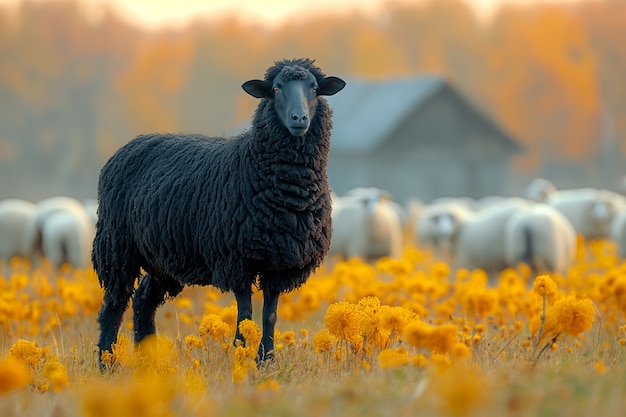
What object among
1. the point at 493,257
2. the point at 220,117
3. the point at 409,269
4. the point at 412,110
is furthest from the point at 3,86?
the point at 409,269

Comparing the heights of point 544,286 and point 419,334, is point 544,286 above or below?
above

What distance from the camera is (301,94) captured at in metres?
6.74

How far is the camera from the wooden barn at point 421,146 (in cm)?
3675

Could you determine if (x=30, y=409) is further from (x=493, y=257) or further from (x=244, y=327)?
(x=493, y=257)

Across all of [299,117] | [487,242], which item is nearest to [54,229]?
[487,242]

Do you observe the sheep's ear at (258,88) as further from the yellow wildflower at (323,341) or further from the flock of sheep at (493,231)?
the flock of sheep at (493,231)

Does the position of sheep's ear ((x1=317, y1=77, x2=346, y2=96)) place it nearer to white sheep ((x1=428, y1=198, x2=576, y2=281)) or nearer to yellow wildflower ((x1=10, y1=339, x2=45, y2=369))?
yellow wildflower ((x1=10, y1=339, x2=45, y2=369))

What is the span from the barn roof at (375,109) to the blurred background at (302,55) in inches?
525

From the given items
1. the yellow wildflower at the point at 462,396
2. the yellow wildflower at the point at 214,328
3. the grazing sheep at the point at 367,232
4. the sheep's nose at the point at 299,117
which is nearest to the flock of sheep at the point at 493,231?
the grazing sheep at the point at 367,232

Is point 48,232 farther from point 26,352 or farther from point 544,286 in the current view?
point 544,286

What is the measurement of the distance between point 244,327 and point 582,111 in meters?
52.8

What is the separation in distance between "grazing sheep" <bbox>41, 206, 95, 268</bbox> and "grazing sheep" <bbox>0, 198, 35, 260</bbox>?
121cm

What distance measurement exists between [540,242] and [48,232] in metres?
7.94

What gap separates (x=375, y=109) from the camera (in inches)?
1565
